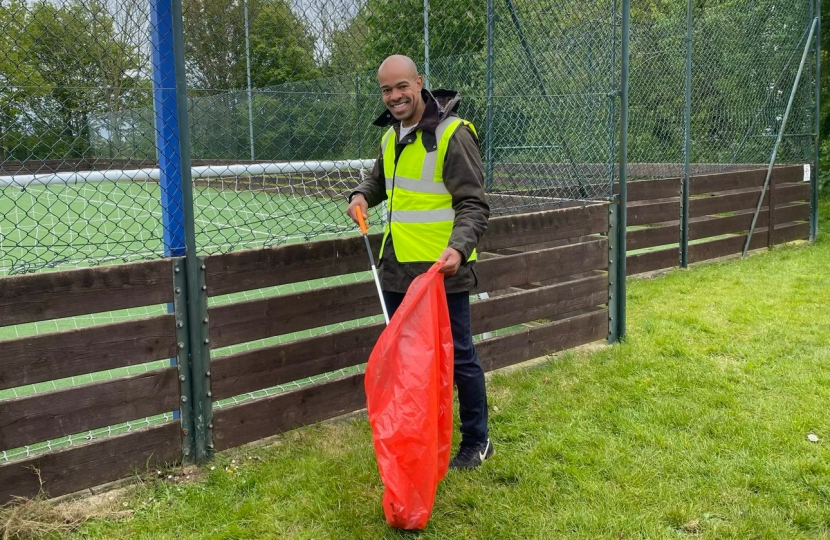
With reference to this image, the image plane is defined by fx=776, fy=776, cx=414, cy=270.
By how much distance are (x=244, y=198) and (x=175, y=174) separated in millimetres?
3261

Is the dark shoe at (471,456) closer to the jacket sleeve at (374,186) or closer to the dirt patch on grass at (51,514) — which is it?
the jacket sleeve at (374,186)

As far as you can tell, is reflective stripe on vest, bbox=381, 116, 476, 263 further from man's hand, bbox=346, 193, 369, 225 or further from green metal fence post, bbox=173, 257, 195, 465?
green metal fence post, bbox=173, 257, 195, 465

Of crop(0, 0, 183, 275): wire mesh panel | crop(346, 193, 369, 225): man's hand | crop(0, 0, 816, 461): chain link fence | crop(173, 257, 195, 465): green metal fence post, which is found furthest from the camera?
crop(346, 193, 369, 225): man's hand

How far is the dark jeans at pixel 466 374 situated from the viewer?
11.8ft

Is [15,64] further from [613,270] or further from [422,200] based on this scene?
[613,270]

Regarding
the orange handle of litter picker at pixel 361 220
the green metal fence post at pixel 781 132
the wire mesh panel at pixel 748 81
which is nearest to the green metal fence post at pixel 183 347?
the orange handle of litter picker at pixel 361 220

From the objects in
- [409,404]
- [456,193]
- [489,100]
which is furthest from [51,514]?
[489,100]

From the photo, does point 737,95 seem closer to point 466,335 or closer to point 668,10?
point 668,10

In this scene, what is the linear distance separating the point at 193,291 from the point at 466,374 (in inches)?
52.1

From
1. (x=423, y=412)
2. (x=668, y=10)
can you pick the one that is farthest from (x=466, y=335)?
(x=668, y=10)

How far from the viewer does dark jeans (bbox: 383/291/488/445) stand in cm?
359

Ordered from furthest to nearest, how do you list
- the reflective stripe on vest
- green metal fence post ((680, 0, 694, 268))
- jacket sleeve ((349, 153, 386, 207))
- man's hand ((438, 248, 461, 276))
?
green metal fence post ((680, 0, 694, 268))
jacket sleeve ((349, 153, 386, 207))
the reflective stripe on vest
man's hand ((438, 248, 461, 276))

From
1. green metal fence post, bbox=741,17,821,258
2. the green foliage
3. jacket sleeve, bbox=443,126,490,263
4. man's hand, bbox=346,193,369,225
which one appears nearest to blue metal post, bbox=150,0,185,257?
the green foliage

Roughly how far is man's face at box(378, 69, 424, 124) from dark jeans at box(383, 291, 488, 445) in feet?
2.80
